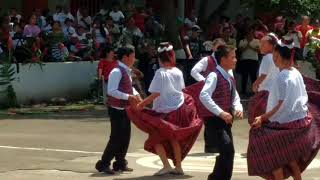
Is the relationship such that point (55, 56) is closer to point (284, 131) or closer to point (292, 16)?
point (292, 16)

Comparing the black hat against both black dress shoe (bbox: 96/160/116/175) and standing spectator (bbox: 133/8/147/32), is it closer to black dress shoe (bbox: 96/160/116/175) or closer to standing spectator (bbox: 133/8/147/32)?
standing spectator (bbox: 133/8/147/32)

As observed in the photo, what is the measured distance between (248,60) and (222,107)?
44.0ft

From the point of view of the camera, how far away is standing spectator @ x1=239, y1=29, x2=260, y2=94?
22109mm

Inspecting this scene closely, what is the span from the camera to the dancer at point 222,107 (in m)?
8.66

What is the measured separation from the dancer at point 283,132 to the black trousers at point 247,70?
13.9 m

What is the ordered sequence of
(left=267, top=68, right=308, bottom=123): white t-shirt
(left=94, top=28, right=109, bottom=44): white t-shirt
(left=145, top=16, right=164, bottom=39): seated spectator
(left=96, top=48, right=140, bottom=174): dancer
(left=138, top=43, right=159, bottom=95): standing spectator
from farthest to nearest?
(left=145, top=16, right=164, bottom=39): seated spectator < (left=94, top=28, right=109, bottom=44): white t-shirt < (left=138, top=43, right=159, bottom=95): standing spectator < (left=96, top=48, right=140, bottom=174): dancer < (left=267, top=68, right=308, bottom=123): white t-shirt

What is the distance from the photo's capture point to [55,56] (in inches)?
794

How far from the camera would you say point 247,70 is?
22.2 meters

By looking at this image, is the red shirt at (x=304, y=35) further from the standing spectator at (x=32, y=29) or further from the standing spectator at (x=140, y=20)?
the standing spectator at (x=32, y=29)

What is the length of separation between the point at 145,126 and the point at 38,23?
1174cm

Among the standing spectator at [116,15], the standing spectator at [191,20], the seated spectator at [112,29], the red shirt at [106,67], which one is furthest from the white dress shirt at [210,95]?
the standing spectator at [191,20]

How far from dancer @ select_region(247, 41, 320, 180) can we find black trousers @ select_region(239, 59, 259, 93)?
13925 millimetres

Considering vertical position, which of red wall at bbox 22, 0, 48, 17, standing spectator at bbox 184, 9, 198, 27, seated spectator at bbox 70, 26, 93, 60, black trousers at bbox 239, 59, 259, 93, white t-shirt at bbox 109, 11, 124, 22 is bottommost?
black trousers at bbox 239, 59, 259, 93

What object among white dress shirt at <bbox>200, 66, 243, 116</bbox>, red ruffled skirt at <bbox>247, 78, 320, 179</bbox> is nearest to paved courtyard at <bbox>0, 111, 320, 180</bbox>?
white dress shirt at <bbox>200, 66, 243, 116</bbox>
